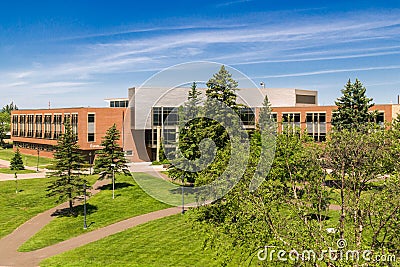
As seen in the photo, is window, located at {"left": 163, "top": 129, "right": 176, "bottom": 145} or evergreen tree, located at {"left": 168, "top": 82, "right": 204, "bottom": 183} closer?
evergreen tree, located at {"left": 168, "top": 82, "right": 204, "bottom": 183}

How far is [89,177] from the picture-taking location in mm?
47906

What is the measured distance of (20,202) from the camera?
1452 inches

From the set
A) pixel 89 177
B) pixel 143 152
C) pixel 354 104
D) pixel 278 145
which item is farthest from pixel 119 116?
pixel 278 145

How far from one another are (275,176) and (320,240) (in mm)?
3326

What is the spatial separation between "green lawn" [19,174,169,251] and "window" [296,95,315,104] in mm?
40510

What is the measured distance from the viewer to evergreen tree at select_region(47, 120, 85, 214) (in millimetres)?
32969

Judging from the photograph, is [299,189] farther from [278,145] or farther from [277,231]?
[277,231]

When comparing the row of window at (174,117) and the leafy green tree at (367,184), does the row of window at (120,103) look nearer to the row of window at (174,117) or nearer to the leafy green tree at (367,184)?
the row of window at (174,117)

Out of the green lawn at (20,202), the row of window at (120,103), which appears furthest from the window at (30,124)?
the green lawn at (20,202)

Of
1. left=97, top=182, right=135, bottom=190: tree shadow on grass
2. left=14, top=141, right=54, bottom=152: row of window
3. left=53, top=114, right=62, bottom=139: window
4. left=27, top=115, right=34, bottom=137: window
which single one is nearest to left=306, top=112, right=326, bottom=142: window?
left=97, top=182, right=135, bottom=190: tree shadow on grass

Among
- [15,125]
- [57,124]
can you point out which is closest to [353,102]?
[57,124]

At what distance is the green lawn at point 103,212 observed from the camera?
28.3 metres

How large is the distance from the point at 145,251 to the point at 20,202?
17509 millimetres

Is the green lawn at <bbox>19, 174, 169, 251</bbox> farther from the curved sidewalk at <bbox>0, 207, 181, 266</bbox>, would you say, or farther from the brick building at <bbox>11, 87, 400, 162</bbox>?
the brick building at <bbox>11, 87, 400, 162</bbox>
